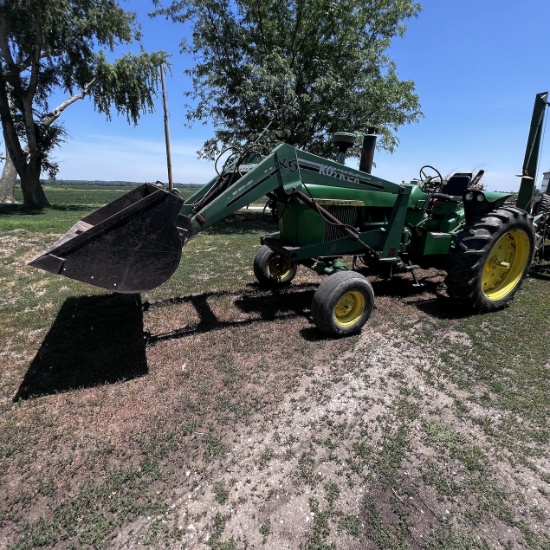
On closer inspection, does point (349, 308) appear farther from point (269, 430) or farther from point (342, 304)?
point (269, 430)

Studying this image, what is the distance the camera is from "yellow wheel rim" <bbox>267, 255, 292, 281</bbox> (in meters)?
5.84

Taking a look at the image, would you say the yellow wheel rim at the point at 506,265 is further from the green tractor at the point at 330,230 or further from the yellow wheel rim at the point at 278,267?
the yellow wheel rim at the point at 278,267

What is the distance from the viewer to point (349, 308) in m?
4.36

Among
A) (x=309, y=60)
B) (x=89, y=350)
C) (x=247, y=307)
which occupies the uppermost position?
(x=309, y=60)

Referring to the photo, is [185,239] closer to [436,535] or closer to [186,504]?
[186,504]

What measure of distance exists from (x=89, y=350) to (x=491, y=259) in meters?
5.29

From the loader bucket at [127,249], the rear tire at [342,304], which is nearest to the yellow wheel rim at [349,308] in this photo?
the rear tire at [342,304]

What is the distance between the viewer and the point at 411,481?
92.8 inches

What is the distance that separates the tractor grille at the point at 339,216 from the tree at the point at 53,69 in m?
18.1

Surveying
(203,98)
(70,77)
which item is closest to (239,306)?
(203,98)

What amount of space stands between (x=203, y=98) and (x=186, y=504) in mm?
15763

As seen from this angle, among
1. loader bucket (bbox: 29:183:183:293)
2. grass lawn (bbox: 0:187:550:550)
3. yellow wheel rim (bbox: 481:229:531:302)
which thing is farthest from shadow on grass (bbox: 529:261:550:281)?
loader bucket (bbox: 29:183:183:293)

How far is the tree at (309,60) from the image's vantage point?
1345 cm

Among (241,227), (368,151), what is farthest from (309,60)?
(368,151)
